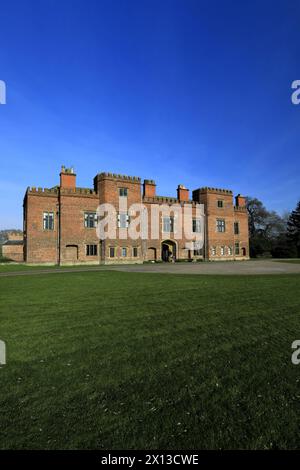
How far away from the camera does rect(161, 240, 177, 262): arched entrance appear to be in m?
45.1

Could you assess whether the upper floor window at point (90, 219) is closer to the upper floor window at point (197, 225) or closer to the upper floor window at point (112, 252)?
the upper floor window at point (112, 252)

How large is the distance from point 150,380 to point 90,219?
35709mm

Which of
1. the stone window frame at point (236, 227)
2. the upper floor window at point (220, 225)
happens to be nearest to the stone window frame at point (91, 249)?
the upper floor window at point (220, 225)

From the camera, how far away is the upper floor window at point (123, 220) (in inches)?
1554

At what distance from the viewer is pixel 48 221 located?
1451 inches

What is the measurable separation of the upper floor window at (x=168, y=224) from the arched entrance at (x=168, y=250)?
1.95 meters

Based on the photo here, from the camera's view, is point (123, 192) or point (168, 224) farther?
point (168, 224)

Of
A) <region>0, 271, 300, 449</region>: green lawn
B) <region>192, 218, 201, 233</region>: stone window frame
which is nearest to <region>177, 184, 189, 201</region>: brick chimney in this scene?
<region>192, 218, 201, 233</region>: stone window frame

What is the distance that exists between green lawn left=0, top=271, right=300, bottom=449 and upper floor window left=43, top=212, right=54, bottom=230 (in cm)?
3039

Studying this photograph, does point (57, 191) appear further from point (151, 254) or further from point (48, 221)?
point (151, 254)

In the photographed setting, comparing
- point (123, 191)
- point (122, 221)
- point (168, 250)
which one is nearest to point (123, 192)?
point (123, 191)

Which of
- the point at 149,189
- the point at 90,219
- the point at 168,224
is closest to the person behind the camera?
the point at 90,219
